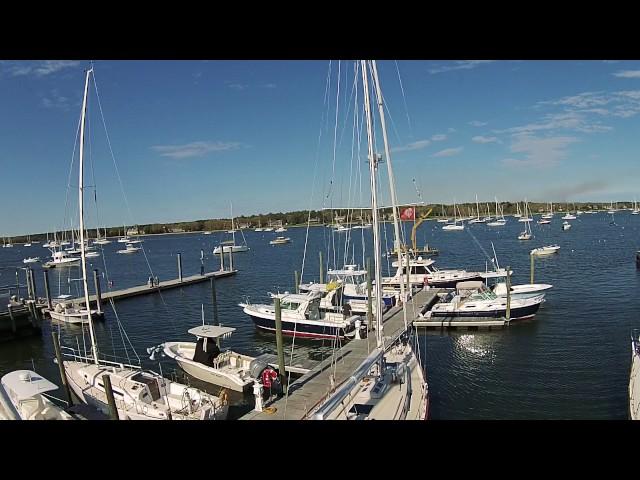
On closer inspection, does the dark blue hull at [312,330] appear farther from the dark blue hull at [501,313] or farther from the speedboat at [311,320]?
the dark blue hull at [501,313]

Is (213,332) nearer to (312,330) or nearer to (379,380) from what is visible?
(312,330)

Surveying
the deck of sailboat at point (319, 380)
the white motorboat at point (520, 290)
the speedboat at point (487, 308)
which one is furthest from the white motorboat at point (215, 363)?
the white motorboat at point (520, 290)

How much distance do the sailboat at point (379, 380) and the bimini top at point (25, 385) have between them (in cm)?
662

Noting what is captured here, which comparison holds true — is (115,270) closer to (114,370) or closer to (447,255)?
(447,255)

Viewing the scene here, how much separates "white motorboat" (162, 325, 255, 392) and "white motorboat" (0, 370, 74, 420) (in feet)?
16.8

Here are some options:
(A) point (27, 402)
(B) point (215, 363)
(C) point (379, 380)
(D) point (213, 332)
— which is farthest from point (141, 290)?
(C) point (379, 380)

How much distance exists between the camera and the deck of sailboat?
10806 millimetres

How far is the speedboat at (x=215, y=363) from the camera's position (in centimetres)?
1530

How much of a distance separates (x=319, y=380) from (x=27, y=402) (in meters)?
7.19
